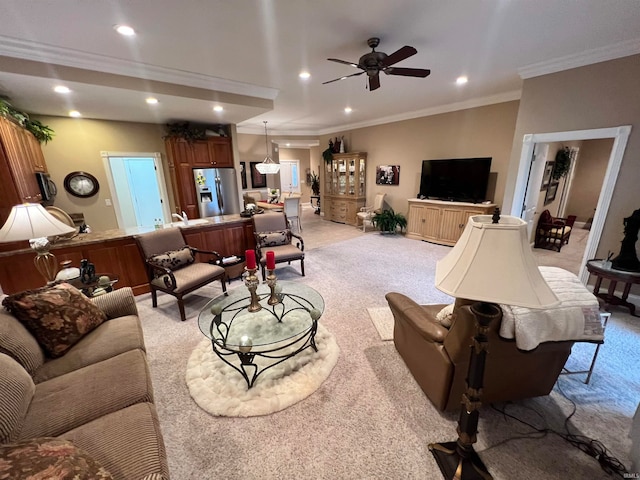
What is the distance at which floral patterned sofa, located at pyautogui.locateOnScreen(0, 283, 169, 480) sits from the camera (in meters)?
0.87

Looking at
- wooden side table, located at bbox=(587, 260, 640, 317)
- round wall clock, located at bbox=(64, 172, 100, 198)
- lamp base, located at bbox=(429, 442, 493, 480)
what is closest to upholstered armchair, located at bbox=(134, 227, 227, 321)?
lamp base, located at bbox=(429, 442, 493, 480)

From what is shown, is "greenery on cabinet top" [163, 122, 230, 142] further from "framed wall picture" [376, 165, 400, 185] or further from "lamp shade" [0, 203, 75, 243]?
"framed wall picture" [376, 165, 400, 185]

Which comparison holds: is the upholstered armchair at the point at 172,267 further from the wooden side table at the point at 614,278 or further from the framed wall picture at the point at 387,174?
the framed wall picture at the point at 387,174

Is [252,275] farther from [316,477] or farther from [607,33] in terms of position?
[607,33]

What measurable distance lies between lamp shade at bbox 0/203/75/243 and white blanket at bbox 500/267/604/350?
327cm

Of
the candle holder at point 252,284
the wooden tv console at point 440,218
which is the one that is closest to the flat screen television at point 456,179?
the wooden tv console at point 440,218

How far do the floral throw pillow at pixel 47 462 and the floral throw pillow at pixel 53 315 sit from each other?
1059 mm

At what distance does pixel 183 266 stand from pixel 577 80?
5376 millimetres

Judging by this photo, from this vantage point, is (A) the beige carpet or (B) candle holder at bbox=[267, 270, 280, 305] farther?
(A) the beige carpet

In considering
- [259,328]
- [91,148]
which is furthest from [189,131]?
[259,328]

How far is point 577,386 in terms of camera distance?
6.26 ft

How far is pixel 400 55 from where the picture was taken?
2.40m

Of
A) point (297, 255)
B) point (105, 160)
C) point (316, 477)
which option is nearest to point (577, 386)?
point (316, 477)

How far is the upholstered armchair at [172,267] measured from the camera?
2.82 m
